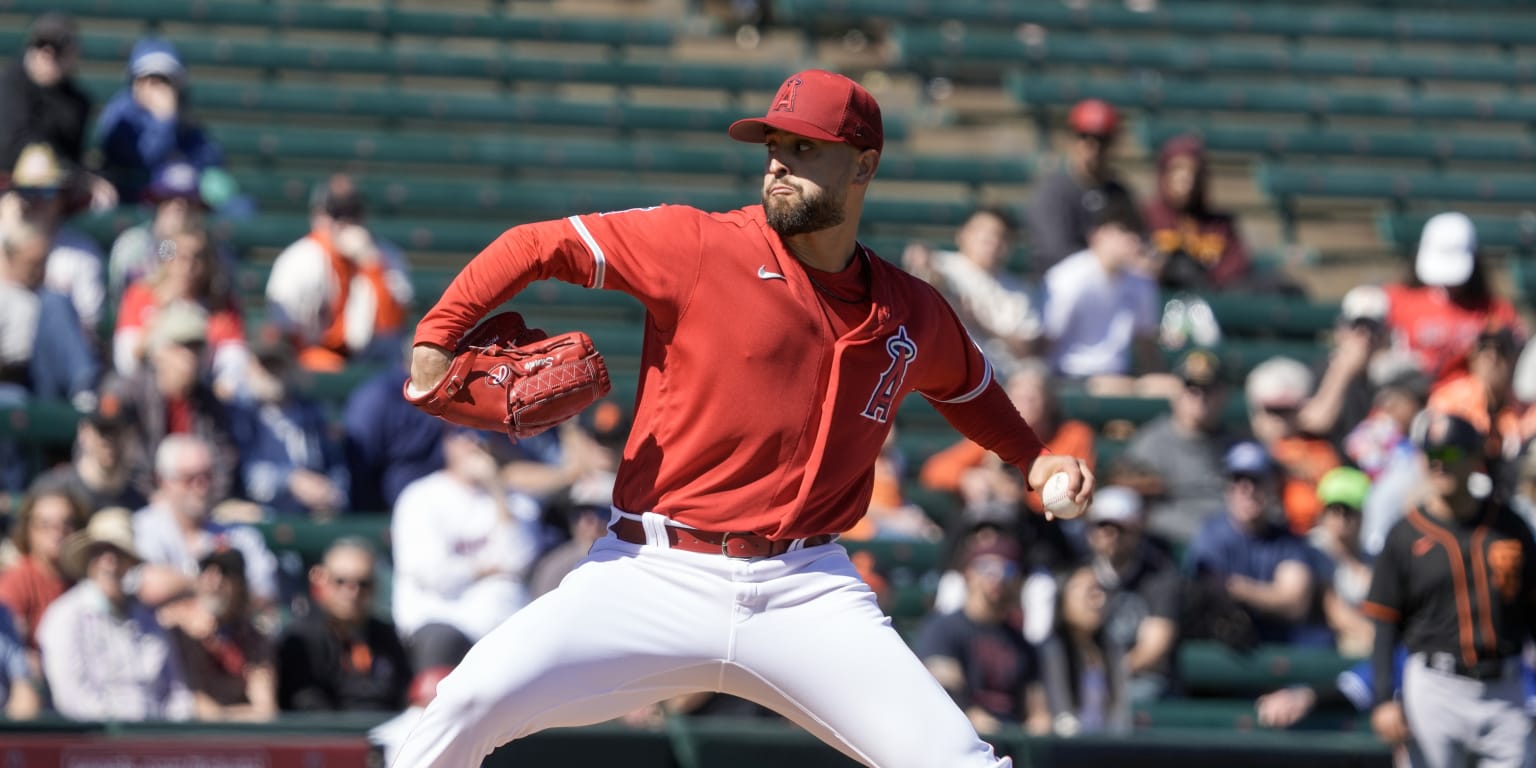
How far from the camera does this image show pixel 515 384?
3785 mm

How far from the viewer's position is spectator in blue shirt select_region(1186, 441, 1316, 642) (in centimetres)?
783

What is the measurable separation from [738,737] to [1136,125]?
274 inches

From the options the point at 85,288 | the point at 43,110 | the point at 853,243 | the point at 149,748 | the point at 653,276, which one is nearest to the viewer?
the point at 653,276

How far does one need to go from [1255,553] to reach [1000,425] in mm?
3825

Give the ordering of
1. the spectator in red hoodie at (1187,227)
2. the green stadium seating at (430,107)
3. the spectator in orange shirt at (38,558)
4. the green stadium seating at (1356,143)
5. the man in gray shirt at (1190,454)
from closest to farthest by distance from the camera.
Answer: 1. the spectator in orange shirt at (38,558)
2. the man in gray shirt at (1190,454)
3. the spectator in red hoodie at (1187,227)
4. the green stadium seating at (430,107)
5. the green stadium seating at (1356,143)

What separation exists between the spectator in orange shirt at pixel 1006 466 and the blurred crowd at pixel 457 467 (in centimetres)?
2

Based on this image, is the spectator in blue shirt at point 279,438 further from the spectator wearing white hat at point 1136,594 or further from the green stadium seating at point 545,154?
the green stadium seating at point 545,154

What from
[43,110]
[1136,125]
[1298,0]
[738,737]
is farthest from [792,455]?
[1298,0]

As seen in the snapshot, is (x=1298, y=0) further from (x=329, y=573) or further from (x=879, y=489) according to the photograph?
(x=329, y=573)

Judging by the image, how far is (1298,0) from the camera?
1456 cm

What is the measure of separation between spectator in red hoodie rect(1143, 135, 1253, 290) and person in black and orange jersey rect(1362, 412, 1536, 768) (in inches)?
127

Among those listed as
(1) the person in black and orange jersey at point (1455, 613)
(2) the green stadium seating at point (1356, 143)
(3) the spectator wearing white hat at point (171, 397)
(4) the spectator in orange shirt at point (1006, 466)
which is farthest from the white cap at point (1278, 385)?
(3) the spectator wearing white hat at point (171, 397)

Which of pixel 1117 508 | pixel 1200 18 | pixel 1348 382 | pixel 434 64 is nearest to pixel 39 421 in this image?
pixel 1117 508

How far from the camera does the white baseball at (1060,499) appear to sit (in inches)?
159
